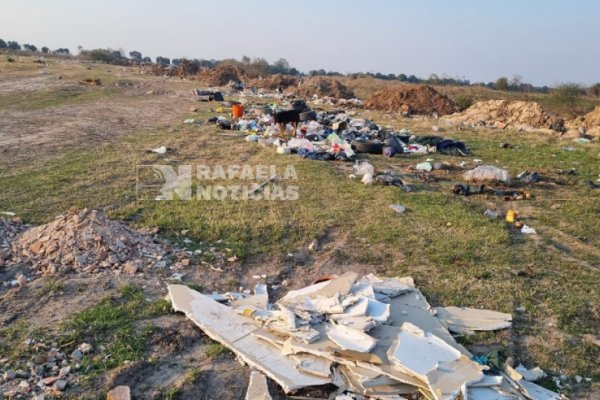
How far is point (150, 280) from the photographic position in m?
4.36

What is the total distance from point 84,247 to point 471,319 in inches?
140

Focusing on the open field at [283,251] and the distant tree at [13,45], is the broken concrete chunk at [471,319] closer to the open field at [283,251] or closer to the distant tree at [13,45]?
the open field at [283,251]

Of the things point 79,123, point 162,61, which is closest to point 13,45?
point 162,61

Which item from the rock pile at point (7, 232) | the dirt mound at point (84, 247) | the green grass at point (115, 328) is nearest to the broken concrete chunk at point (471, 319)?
the green grass at point (115, 328)

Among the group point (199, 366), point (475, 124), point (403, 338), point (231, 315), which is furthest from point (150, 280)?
point (475, 124)

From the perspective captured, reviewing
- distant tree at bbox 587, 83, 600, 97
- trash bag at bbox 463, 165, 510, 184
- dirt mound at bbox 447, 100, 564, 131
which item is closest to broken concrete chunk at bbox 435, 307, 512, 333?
trash bag at bbox 463, 165, 510, 184

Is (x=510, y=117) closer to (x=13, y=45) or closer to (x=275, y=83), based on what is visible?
(x=275, y=83)

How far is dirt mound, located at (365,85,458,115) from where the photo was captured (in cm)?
2095

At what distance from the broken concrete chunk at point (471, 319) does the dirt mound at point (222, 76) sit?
27.9 m

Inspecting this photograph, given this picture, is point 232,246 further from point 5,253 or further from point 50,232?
point 5,253

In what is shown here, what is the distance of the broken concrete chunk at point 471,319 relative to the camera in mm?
3746

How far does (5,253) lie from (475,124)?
15556 mm

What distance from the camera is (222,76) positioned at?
1236 inches

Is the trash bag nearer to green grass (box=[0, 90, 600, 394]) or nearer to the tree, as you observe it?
green grass (box=[0, 90, 600, 394])
